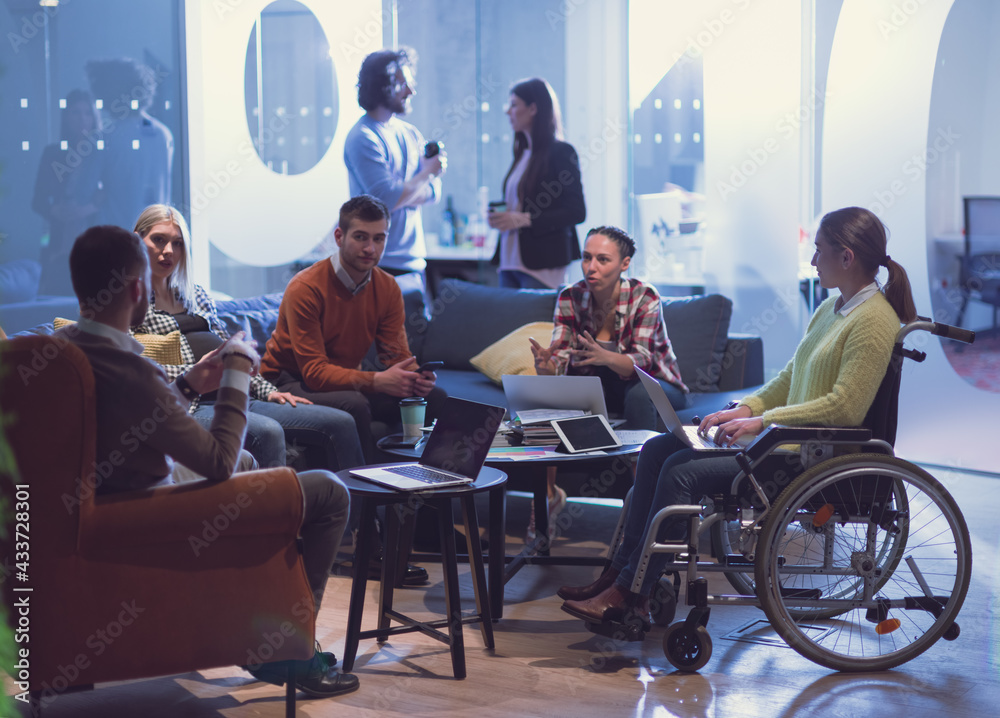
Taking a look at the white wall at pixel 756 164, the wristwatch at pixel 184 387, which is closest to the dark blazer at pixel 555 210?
the white wall at pixel 756 164

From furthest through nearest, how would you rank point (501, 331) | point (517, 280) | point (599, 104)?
1. point (599, 104)
2. point (517, 280)
3. point (501, 331)

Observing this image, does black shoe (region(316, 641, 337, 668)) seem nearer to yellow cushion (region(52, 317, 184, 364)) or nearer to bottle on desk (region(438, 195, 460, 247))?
yellow cushion (region(52, 317, 184, 364))

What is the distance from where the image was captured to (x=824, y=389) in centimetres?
261

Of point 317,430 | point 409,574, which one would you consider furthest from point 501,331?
point 409,574

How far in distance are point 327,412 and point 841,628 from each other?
5.85 feet

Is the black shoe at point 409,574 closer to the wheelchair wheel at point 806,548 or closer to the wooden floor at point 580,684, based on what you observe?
the wooden floor at point 580,684

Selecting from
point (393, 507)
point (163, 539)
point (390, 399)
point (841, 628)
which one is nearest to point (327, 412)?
point (390, 399)

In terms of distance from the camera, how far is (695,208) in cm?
556

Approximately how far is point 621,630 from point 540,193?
2.62 meters

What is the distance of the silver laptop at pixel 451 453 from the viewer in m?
2.52

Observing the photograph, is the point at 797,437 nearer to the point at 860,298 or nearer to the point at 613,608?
the point at 860,298

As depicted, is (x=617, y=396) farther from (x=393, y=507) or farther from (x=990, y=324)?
(x=990, y=324)

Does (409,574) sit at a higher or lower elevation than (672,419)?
lower

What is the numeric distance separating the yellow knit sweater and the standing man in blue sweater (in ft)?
8.27
